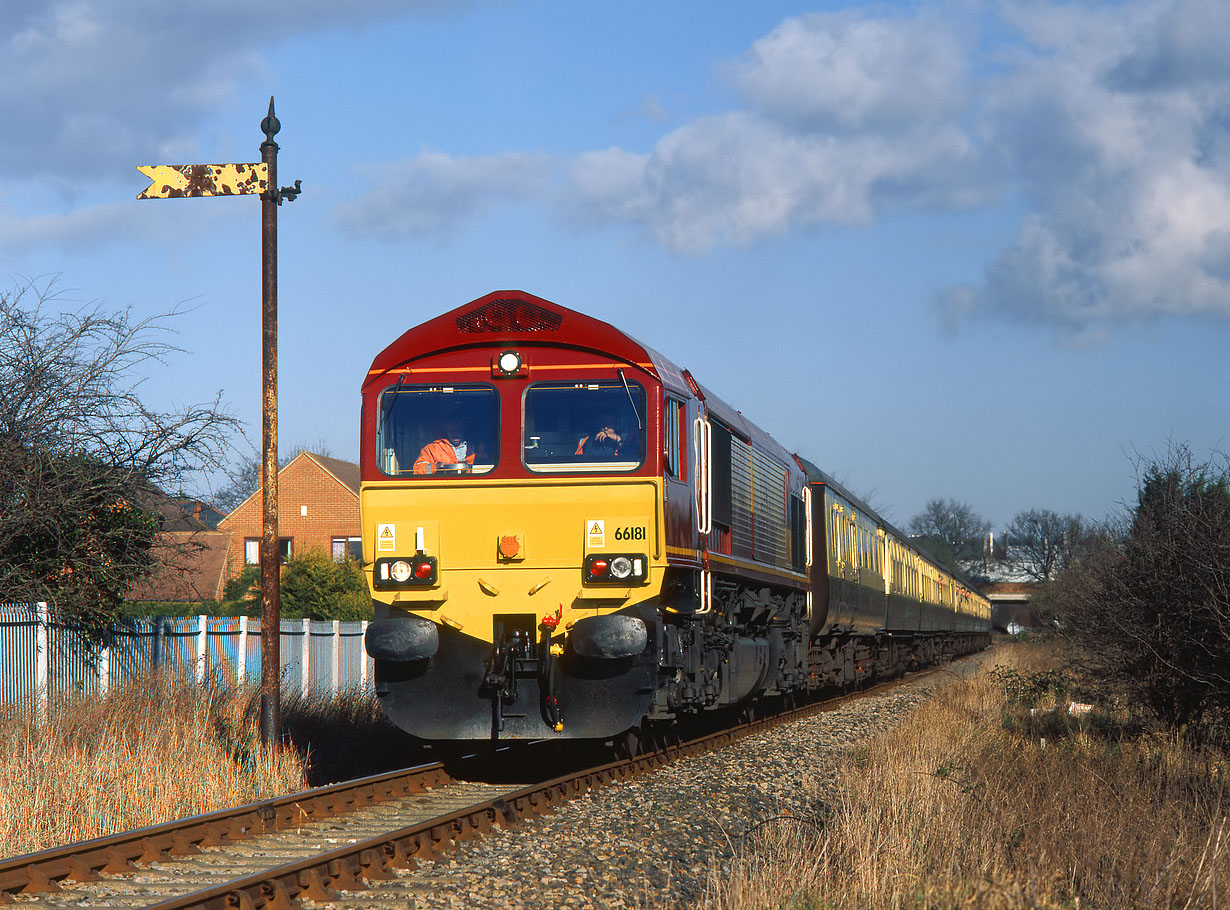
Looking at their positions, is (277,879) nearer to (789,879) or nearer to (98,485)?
(789,879)

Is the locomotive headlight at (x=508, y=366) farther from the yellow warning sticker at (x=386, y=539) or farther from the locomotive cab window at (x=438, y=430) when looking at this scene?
the yellow warning sticker at (x=386, y=539)

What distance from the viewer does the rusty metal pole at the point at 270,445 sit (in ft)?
39.7

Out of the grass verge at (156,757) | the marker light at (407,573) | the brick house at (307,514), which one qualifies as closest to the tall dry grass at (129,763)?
the grass verge at (156,757)

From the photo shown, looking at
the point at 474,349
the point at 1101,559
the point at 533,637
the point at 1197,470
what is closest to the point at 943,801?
the point at 533,637

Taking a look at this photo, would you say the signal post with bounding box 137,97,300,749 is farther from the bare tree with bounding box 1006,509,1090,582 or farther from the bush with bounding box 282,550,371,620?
the bare tree with bounding box 1006,509,1090,582

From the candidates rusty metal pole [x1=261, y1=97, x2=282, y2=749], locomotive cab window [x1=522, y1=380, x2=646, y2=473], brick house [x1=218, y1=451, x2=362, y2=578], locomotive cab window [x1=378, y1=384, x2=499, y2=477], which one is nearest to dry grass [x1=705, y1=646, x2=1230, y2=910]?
locomotive cab window [x1=522, y1=380, x2=646, y2=473]

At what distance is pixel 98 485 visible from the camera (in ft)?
47.4

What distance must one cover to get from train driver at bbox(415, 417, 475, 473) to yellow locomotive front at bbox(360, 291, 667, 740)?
0.01 metres

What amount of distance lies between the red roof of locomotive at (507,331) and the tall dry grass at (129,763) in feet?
10.8

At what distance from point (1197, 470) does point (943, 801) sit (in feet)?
25.7

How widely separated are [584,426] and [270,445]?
11.2 ft

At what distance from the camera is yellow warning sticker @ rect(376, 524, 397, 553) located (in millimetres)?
10539

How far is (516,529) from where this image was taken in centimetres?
1047

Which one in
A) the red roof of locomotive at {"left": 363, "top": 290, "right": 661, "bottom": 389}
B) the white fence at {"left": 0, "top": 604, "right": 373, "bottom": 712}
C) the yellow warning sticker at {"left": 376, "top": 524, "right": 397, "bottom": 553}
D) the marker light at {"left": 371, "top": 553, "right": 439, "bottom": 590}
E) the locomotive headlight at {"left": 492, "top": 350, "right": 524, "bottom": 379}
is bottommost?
the white fence at {"left": 0, "top": 604, "right": 373, "bottom": 712}
